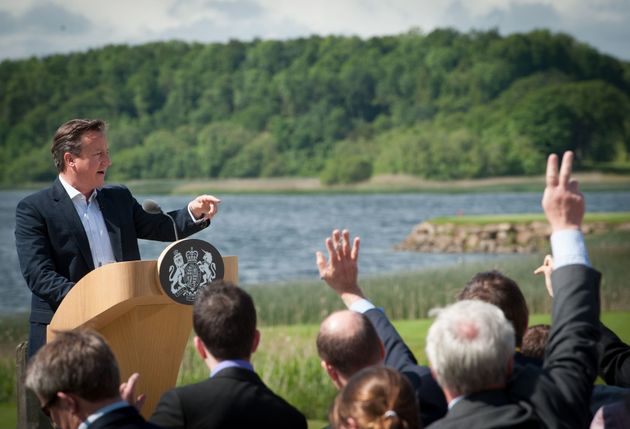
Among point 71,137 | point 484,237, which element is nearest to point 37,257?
point 71,137

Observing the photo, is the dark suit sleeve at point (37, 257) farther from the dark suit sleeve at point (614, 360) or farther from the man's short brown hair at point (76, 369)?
the dark suit sleeve at point (614, 360)

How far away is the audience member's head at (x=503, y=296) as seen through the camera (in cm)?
305

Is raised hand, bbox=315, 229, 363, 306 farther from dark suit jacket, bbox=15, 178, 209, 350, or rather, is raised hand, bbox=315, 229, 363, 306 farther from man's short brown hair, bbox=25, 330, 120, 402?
dark suit jacket, bbox=15, 178, 209, 350

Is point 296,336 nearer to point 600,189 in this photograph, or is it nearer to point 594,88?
point 600,189

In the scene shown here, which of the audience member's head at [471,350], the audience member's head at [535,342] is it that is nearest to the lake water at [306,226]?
the audience member's head at [535,342]

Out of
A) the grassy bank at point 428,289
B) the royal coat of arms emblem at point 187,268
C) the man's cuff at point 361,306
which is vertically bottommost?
the grassy bank at point 428,289

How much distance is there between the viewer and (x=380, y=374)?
2355 mm

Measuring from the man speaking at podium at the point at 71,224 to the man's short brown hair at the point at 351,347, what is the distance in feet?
4.75

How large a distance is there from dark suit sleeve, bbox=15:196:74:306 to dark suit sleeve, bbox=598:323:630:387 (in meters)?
1.93

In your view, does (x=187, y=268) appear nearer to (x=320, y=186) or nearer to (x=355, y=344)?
(x=355, y=344)

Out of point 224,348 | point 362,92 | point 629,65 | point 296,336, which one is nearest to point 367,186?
point 362,92

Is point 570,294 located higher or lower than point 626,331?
higher

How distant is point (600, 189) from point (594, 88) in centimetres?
259

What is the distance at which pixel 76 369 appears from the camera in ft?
8.29
